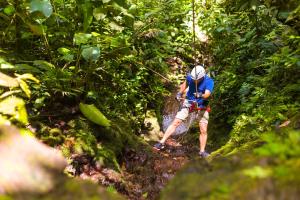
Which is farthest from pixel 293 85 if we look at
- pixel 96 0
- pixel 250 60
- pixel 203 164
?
pixel 203 164

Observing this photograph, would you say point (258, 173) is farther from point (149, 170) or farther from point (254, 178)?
point (149, 170)

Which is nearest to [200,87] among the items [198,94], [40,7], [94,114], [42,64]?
[198,94]

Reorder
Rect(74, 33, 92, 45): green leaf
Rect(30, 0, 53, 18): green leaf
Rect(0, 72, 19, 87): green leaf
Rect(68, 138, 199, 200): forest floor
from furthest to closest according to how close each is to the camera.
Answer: Rect(74, 33, 92, 45): green leaf < Rect(68, 138, 199, 200): forest floor < Rect(30, 0, 53, 18): green leaf < Rect(0, 72, 19, 87): green leaf

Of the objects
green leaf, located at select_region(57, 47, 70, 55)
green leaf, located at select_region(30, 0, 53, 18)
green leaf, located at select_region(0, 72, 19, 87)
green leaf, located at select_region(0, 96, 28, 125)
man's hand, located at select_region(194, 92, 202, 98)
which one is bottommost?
man's hand, located at select_region(194, 92, 202, 98)

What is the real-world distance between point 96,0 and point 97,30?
1.32 m

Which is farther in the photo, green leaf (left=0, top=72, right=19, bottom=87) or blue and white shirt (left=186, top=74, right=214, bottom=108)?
blue and white shirt (left=186, top=74, right=214, bottom=108)

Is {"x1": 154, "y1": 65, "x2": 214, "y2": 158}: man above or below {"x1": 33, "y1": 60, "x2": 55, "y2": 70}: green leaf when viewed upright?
below

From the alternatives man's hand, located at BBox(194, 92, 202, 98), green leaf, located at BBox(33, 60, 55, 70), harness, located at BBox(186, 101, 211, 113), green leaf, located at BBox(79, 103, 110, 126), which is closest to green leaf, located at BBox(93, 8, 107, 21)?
green leaf, located at BBox(33, 60, 55, 70)

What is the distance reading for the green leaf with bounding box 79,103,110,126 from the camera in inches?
279

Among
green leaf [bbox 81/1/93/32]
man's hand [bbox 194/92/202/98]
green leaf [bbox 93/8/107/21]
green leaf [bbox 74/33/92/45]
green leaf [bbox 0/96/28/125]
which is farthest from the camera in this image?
man's hand [bbox 194/92/202/98]

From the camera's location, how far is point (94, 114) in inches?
279

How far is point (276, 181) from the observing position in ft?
6.98

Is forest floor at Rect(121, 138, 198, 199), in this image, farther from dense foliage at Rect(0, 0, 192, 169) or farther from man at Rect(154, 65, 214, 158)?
man at Rect(154, 65, 214, 158)

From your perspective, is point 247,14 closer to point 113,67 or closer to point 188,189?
point 113,67
